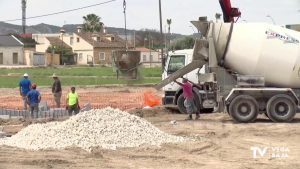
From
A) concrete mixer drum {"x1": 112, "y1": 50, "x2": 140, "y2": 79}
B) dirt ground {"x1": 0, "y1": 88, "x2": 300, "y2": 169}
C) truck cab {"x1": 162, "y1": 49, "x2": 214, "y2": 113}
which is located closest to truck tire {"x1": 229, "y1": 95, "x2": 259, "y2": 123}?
dirt ground {"x1": 0, "y1": 88, "x2": 300, "y2": 169}

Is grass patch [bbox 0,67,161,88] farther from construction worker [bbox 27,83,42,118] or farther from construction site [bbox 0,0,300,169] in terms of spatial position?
construction worker [bbox 27,83,42,118]

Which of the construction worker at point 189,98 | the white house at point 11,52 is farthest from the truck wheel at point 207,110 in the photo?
the white house at point 11,52

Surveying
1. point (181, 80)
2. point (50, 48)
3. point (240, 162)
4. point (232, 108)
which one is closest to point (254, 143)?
point (240, 162)

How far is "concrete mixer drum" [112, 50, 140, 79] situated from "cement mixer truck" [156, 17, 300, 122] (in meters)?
4.91

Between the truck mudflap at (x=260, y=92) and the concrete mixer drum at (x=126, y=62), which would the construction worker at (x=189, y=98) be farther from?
the concrete mixer drum at (x=126, y=62)

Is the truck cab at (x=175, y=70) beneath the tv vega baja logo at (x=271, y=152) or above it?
above

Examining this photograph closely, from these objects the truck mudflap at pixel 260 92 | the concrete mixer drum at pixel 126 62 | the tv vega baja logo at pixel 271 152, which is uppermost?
the concrete mixer drum at pixel 126 62

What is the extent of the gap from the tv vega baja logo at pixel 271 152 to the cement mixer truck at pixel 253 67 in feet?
16.5

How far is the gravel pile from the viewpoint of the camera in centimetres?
1380

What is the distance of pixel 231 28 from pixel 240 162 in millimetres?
7775

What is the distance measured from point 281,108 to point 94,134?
23.3 ft

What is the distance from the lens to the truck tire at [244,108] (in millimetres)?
18672

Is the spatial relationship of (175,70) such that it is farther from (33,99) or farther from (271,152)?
(271,152)

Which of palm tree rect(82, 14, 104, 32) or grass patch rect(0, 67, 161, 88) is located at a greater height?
palm tree rect(82, 14, 104, 32)
